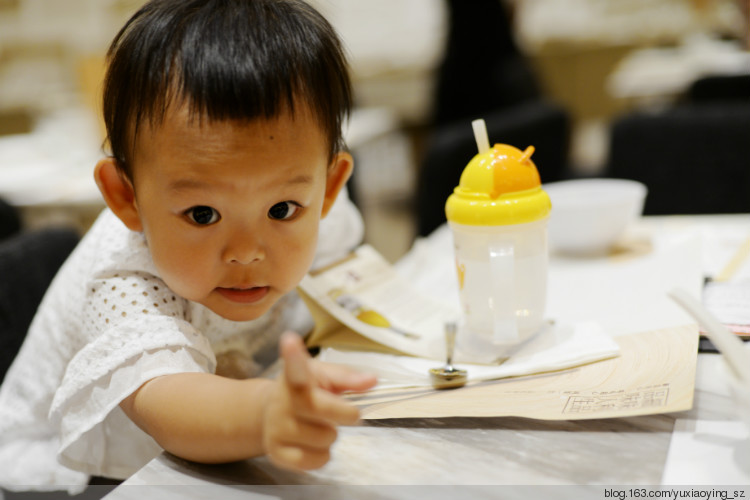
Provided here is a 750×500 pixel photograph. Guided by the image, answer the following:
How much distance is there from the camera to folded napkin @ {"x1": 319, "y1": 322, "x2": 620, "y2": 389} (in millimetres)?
647

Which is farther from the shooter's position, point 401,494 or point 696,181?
point 696,181

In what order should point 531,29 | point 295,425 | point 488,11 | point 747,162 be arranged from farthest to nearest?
point 531,29, point 488,11, point 747,162, point 295,425

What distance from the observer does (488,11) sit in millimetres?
2691

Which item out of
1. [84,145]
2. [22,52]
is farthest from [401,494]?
[22,52]

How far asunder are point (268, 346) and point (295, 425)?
0.37 metres

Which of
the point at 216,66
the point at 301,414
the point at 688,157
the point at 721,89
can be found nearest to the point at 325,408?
the point at 301,414

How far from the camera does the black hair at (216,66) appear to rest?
21.8 inches

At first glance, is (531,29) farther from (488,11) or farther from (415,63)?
(488,11)

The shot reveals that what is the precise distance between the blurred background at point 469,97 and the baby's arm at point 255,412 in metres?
0.47

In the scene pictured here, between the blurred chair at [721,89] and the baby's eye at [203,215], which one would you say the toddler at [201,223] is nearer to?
the baby's eye at [203,215]

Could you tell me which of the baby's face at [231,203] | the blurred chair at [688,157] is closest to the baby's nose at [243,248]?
the baby's face at [231,203]

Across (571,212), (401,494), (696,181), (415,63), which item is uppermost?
(415,63)

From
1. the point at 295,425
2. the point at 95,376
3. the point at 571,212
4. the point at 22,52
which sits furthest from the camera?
the point at 22,52

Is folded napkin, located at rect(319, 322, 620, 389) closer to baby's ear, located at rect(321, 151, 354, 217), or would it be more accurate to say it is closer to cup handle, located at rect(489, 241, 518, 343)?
cup handle, located at rect(489, 241, 518, 343)
